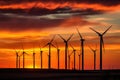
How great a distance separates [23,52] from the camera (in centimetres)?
19075

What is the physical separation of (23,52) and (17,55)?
320 centimetres
